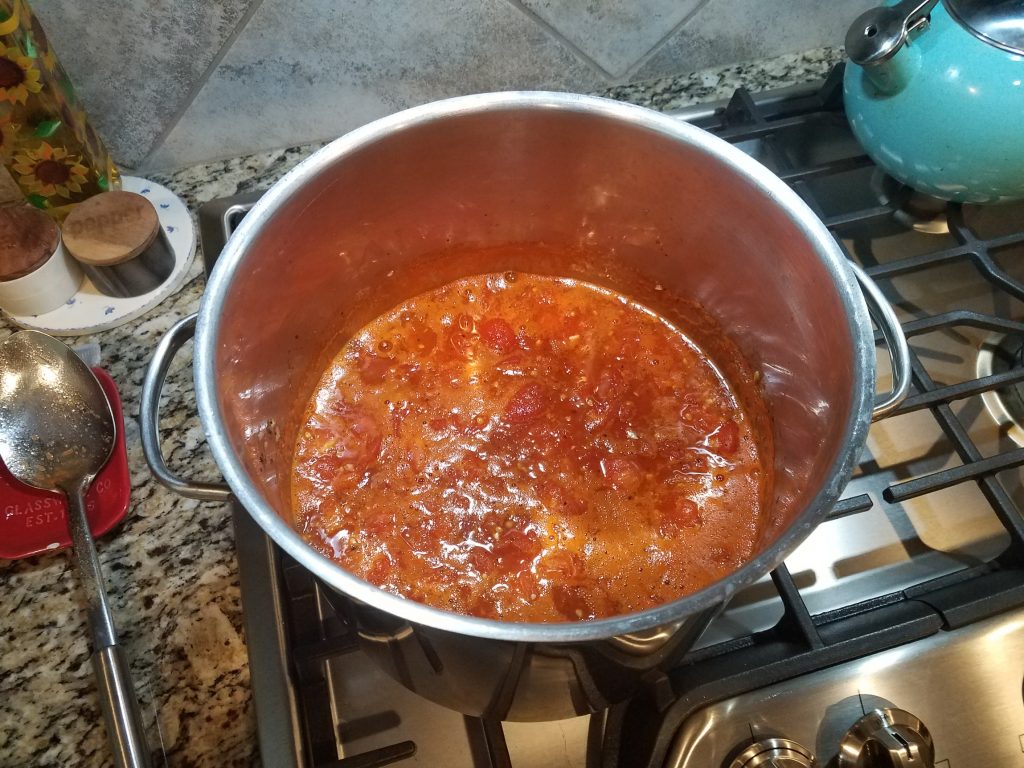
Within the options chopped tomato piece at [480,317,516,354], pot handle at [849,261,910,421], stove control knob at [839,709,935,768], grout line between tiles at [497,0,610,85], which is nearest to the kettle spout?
pot handle at [849,261,910,421]

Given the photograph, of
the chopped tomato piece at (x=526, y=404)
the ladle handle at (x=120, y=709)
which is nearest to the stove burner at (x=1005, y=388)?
the chopped tomato piece at (x=526, y=404)

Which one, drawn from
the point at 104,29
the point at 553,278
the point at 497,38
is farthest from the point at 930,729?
the point at 104,29

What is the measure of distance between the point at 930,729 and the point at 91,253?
103 centimetres

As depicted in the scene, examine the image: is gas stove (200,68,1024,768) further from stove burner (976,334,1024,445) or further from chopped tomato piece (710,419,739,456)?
chopped tomato piece (710,419,739,456)

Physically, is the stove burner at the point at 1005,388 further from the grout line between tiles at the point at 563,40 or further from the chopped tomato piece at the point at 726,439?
the grout line between tiles at the point at 563,40

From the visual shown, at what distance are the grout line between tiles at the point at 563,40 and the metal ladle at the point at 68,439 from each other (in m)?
0.75

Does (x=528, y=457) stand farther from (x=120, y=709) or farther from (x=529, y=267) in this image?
(x=120, y=709)

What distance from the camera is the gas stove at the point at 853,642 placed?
0.64m

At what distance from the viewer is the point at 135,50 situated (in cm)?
92

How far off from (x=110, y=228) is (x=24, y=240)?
0.10 m

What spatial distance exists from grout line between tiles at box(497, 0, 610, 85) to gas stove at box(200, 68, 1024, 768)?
46cm

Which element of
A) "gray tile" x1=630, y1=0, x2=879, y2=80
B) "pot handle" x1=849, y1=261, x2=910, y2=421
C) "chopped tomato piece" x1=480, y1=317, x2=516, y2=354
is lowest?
"chopped tomato piece" x1=480, y1=317, x2=516, y2=354

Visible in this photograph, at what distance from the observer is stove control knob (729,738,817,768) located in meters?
0.60

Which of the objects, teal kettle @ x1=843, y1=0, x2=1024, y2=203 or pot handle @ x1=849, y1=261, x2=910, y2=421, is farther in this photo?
teal kettle @ x1=843, y1=0, x2=1024, y2=203
